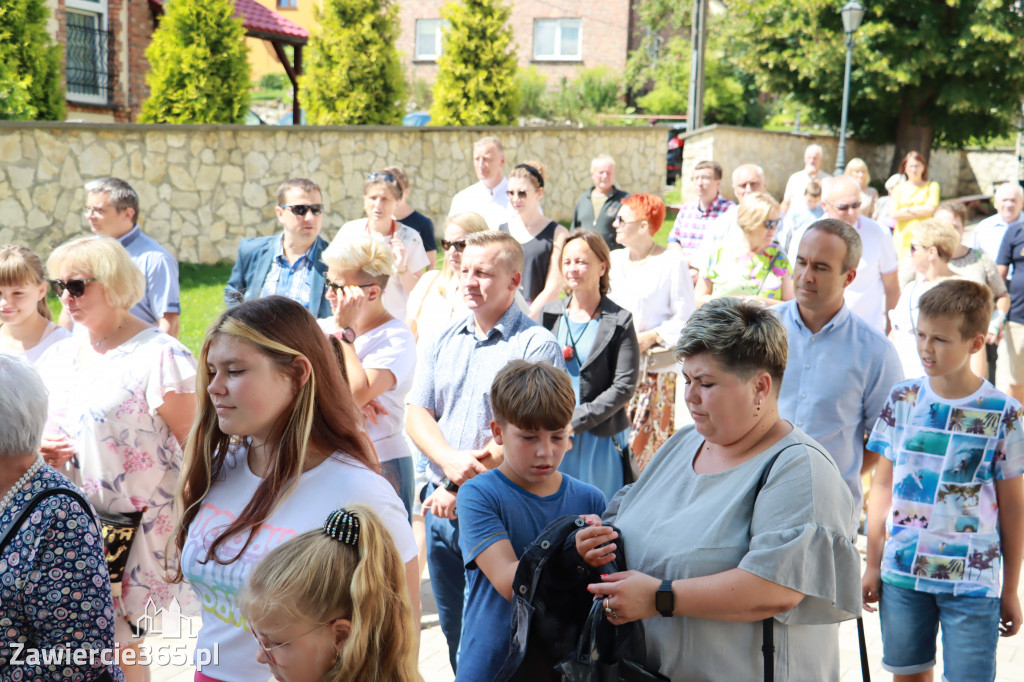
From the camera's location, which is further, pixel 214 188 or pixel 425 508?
pixel 214 188

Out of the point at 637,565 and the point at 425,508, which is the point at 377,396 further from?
the point at 637,565

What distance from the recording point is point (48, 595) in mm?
2584

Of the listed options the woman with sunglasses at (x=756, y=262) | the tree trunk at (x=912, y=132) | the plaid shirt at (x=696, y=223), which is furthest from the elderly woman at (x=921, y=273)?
the tree trunk at (x=912, y=132)

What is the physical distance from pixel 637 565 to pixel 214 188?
39.1 ft

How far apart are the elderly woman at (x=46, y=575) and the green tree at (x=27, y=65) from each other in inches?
422

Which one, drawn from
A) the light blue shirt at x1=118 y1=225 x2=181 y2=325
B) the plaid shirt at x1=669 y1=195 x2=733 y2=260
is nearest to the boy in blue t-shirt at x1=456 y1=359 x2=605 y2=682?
the light blue shirt at x1=118 y1=225 x2=181 y2=325

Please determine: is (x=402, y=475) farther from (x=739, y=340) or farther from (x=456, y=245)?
(x=739, y=340)

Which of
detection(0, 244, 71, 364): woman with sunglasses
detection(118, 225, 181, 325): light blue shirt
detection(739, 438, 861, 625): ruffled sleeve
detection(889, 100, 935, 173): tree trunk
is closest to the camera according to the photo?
detection(739, 438, 861, 625): ruffled sleeve

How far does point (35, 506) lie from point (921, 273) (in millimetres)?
5473

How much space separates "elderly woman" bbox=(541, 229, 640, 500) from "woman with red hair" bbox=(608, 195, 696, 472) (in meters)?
0.87

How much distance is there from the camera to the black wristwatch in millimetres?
2256

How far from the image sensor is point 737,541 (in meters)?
2.28

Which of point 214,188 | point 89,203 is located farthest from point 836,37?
point 89,203

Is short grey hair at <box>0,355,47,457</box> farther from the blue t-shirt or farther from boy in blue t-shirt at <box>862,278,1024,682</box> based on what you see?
boy in blue t-shirt at <box>862,278,1024,682</box>
